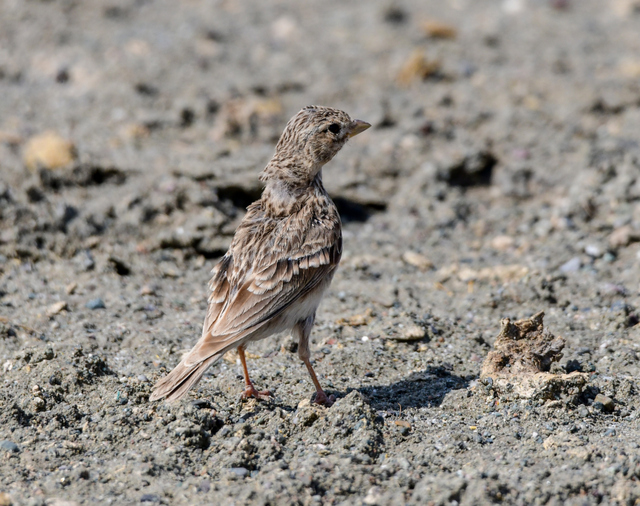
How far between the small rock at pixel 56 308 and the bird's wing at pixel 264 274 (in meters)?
1.65

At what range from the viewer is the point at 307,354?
5125 millimetres

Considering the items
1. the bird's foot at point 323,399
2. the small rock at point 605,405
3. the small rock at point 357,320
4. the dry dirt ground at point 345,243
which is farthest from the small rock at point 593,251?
the bird's foot at point 323,399

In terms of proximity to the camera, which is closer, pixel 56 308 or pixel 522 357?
pixel 522 357

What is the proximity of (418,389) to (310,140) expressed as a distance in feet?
6.32

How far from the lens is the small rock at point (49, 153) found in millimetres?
8148

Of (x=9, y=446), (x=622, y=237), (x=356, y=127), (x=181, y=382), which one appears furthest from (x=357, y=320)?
(x=622, y=237)

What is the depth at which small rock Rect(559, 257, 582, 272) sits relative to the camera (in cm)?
705

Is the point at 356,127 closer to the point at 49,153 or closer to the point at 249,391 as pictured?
the point at 249,391

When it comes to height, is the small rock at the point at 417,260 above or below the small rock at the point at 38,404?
below

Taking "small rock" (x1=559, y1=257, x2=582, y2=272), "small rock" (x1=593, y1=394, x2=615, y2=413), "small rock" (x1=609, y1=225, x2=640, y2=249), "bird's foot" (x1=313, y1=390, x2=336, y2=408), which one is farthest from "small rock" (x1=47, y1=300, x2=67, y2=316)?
"small rock" (x1=609, y1=225, x2=640, y2=249)

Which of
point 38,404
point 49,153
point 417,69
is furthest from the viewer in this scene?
point 417,69

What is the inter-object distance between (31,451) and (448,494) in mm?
2343

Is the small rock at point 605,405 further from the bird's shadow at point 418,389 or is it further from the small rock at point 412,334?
the small rock at point 412,334

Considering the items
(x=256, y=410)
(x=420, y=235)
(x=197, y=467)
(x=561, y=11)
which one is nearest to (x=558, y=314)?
(x=420, y=235)
